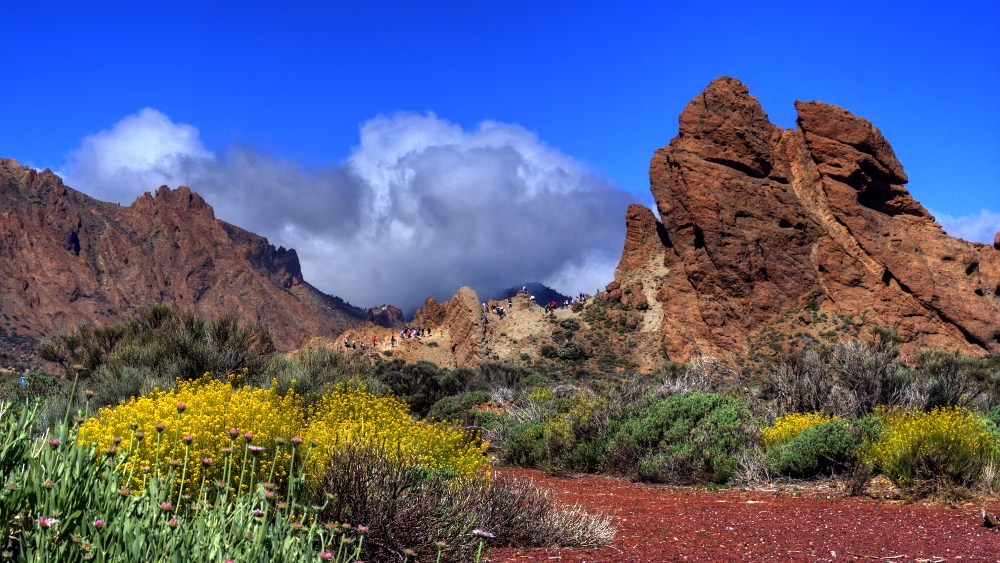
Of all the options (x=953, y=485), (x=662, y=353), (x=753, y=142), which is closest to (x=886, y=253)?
(x=753, y=142)

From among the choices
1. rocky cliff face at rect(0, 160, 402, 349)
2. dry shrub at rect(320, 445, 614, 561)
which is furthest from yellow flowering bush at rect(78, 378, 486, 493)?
rocky cliff face at rect(0, 160, 402, 349)

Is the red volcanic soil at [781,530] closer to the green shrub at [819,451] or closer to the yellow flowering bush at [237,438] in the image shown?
the green shrub at [819,451]

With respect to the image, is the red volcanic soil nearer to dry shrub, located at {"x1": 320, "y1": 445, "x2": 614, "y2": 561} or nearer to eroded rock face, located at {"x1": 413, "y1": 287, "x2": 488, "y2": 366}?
dry shrub, located at {"x1": 320, "y1": 445, "x2": 614, "y2": 561}

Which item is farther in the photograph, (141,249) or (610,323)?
(141,249)

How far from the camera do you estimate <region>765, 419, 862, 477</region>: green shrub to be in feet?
35.9

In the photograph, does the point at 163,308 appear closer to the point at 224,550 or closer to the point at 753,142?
the point at 224,550

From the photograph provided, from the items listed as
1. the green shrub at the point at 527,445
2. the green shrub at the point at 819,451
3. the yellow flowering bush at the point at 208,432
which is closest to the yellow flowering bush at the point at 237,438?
the yellow flowering bush at the point at 208,432

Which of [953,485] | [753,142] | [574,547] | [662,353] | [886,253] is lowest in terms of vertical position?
[574,547]

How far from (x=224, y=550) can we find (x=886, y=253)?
54.6m

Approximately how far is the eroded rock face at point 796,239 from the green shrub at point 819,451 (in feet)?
114

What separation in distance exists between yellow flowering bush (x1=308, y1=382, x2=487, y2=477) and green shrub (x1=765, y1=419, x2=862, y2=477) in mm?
5046

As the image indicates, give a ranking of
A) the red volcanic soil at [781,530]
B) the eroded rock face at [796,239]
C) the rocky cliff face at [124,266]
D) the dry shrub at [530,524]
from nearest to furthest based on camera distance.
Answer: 1. the red volcanic soil at [781,530]
2. the dry shrub at [530,524]
3. the eroded rock face at [796,239]
4. the rocky cliff face at [124,266]

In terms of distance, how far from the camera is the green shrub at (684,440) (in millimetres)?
12336

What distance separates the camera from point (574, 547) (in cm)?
684
